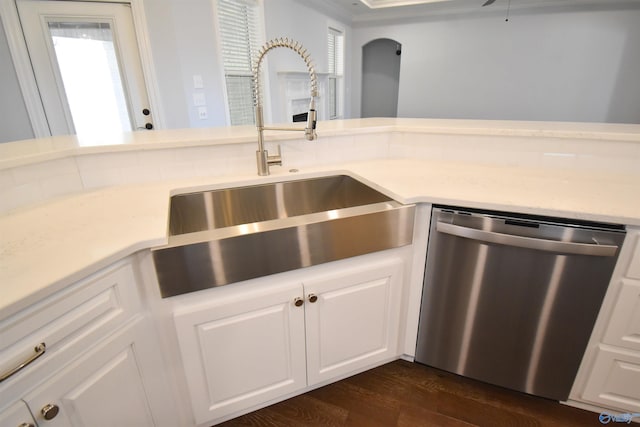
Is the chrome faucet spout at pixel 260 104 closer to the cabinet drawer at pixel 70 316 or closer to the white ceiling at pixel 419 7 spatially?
the cabinet drawer at pixel 70 316

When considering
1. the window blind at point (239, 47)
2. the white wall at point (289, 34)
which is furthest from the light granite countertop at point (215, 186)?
the white wall at point (289, 34)

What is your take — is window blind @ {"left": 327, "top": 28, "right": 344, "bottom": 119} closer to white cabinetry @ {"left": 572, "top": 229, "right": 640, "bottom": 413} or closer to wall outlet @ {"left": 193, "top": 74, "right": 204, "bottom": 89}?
wall outlet @ {"left": 193, "top": 74, "right": 204, "bottom": 89}

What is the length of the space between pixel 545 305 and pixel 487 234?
1.13 ft

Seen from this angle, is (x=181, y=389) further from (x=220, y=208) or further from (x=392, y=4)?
(x=392, y=4)

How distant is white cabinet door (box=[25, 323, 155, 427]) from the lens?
667 millimetres

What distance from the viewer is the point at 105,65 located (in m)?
2.59

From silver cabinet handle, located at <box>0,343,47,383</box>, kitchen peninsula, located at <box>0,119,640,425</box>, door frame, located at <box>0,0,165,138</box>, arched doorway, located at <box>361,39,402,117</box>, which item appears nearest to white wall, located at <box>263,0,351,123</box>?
door frame, located at <box>0,0,165,138</box>

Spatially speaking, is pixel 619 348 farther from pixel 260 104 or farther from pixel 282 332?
pixel 260 104

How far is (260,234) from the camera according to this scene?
35.1 inches

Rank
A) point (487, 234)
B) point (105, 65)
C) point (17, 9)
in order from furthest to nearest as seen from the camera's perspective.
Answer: point (105, 65), point (17, 9), point (487, 234)

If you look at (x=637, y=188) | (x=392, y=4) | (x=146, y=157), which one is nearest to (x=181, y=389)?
(x=146, y=157)

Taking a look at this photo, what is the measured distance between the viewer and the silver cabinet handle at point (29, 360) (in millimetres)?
577

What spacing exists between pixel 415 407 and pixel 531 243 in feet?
2.68

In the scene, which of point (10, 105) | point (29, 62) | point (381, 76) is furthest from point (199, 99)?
point (381, 76)
